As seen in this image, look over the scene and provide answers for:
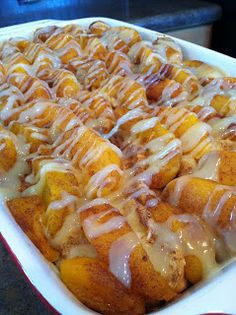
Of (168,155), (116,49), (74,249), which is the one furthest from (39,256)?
(116,49)

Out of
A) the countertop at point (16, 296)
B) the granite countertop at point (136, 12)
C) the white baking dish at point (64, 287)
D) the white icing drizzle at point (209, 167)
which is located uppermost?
the white icing drizzle at point (209, 167)

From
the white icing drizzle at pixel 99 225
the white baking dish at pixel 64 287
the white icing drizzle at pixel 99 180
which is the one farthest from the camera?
the white icing drizzle at pixel 99 180

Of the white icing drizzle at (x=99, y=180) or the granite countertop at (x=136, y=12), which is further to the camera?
the granite countertop at (x=136, y=12)

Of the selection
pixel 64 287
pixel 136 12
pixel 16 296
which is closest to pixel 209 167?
pixel 64 287

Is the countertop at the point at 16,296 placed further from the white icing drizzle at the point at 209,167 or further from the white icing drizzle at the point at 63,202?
the white icing drizzle at the point at 209,167

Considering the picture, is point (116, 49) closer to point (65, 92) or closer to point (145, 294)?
point (65, 92)

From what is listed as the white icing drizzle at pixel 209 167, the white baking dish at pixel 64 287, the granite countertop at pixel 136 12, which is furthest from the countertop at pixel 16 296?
the granite countertop at pixel 136 12

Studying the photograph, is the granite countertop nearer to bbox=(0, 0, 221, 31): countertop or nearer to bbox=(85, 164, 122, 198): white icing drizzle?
bbox=(0, 0, 221, 31): countertop

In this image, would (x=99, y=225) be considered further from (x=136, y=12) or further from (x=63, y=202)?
(x=136, y=12)

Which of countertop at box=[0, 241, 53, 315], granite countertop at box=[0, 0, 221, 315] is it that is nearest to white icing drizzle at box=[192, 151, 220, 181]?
countertop at box=[0, 241, 53, 315]
